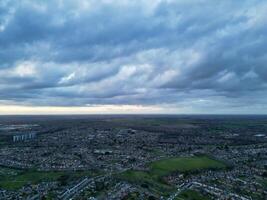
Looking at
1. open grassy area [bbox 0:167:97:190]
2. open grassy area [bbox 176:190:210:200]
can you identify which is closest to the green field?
open grassy area [bbox 176:190:210:200]

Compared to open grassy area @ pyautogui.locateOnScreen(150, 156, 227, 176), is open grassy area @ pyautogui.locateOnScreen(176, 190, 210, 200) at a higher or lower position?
lower

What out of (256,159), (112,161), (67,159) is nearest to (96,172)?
(112,161)

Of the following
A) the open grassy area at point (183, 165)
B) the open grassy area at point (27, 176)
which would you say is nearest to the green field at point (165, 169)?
the open grassy area at point (183, 165)

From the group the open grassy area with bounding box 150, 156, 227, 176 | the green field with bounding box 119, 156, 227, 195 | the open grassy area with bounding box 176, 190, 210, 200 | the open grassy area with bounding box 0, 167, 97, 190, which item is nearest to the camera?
the open grassy area with bounding box 176, 190, 210, 200

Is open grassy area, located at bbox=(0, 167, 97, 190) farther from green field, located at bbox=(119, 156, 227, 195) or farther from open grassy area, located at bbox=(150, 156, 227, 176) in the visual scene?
open grassy area, located at bbox=(150, 156, 227, 176)

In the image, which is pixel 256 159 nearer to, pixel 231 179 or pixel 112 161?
pixel 231 179

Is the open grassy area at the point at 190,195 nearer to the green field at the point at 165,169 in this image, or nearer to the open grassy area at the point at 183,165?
the green field at the point at 165,169
